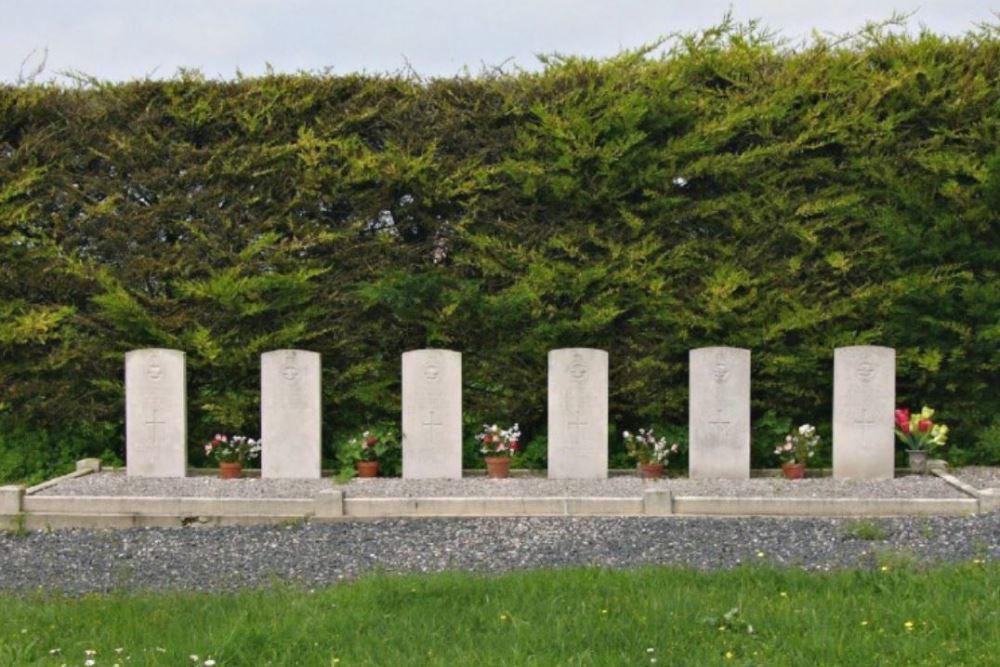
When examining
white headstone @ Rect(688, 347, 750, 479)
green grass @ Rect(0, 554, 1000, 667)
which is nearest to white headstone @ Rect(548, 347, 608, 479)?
white headstone @ Rect(688, 347, 750, 479)

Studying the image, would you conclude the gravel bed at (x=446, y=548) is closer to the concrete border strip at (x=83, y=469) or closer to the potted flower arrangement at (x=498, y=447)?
the potted flower arrangement at (x=498, y=447)

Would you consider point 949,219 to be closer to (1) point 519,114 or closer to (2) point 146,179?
(1) point 519,114

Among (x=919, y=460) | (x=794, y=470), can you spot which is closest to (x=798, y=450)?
(x=794, y=470)

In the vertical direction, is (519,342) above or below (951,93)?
below

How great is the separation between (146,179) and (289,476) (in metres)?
3.01

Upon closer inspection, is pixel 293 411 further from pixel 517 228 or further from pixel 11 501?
pixel 517 228

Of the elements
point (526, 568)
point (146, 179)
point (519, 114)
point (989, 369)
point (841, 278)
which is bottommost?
point (526, 568)

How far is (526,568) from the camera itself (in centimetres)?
547

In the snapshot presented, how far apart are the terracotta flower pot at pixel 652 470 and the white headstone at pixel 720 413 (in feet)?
0.85

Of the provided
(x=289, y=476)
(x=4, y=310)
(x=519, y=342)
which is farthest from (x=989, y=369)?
(x=4, y=310)

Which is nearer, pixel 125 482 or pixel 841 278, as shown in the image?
pixel 125 482

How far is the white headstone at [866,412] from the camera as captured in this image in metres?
8.51

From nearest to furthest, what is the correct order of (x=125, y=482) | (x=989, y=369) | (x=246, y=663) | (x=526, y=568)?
1. (x=246, y=663)
2. (x=526, y=568)
3. (x=125, y=482)
4. (x=989, y=369)

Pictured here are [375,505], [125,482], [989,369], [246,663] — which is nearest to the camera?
[246,663]
